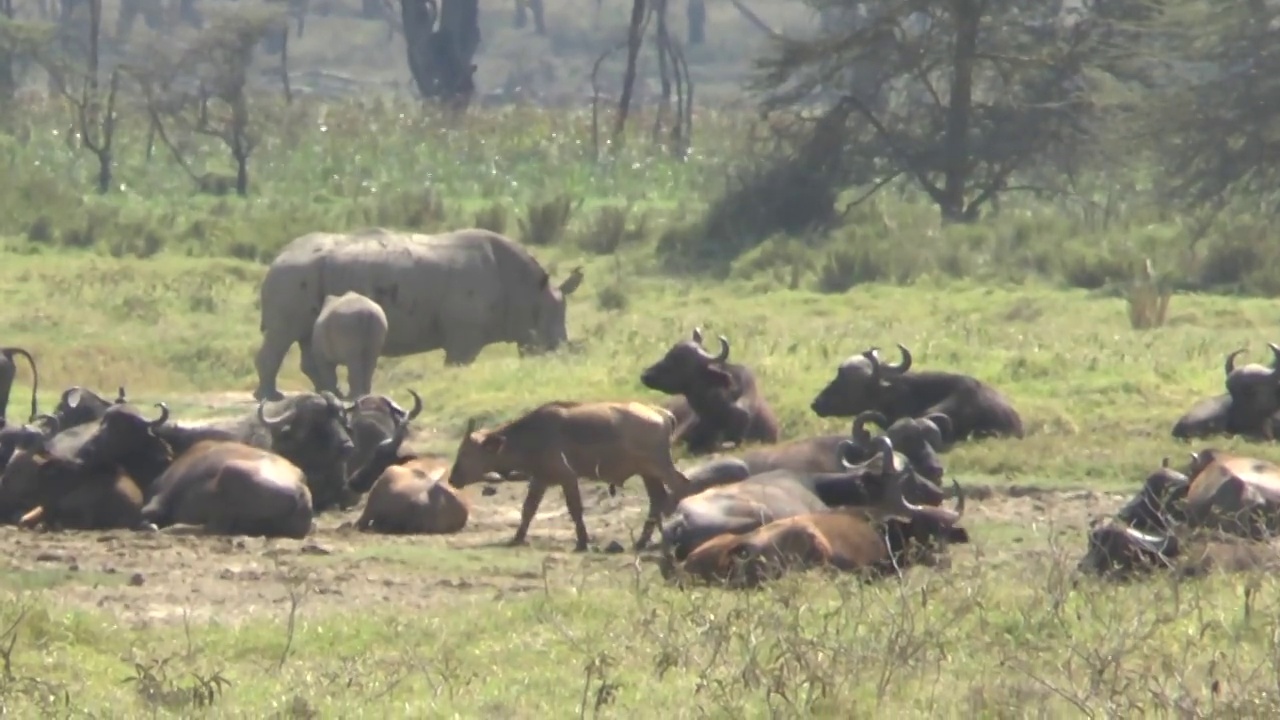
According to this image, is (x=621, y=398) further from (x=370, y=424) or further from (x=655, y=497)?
(x=655, y=497)

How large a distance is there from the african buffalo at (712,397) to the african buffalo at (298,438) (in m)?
2.25

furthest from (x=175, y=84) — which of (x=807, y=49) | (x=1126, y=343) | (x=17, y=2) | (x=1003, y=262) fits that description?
(x=17, y=2)

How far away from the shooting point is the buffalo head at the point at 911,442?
11.6m

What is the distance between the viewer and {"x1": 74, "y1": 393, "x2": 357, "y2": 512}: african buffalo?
12398mm

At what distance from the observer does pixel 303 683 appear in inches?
289

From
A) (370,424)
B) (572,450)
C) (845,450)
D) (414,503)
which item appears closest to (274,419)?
(370,424)

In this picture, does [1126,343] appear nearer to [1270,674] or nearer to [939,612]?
[939,612]

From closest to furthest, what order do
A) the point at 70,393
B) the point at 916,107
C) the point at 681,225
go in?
the point at 70,393
the point at 681,225
the point at 916,107

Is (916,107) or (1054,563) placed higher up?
(1054,563)

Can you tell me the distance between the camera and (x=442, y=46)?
183ft

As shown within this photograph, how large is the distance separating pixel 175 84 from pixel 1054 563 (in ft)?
119

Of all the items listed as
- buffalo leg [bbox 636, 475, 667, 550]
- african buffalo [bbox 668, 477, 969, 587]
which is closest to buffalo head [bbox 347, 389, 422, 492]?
buffalo leg [bbox 636, 475, 667, 550]

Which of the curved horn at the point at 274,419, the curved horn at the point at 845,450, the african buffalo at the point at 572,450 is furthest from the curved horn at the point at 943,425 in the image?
the curved horn at the point at 274,419

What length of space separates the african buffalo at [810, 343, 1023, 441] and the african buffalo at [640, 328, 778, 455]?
0.46 m
